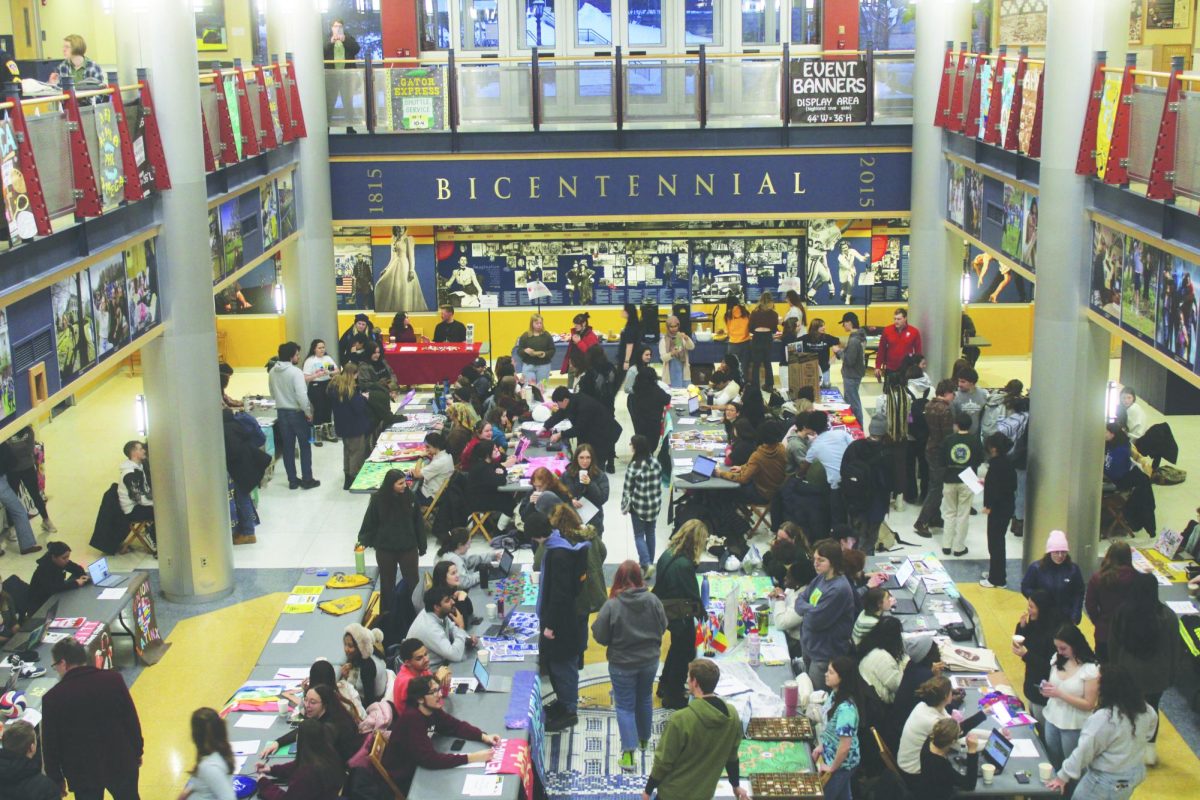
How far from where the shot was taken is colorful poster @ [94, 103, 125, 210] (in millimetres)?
11469

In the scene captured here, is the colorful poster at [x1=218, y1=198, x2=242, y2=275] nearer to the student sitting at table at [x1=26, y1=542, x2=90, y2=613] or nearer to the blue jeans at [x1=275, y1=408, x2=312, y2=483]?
the blue jeans at [x1=275, y1=408, x2=312, y2=483]

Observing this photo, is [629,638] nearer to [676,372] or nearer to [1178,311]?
[1178,311]

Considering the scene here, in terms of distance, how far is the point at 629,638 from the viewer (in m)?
10.1

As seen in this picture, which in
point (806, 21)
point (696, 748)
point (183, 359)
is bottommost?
point (696, 748)

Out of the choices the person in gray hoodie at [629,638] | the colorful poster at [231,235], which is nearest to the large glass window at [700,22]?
the colorful poster at [231,235]

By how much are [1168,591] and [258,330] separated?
50.9 feet

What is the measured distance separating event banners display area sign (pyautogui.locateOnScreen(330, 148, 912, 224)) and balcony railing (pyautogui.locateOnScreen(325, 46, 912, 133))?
480 mm

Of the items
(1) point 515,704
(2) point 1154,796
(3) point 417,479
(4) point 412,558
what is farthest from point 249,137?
(2) point 1154,796

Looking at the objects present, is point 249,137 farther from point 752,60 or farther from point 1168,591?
point 1168,591

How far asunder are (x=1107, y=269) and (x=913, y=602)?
3460 mm

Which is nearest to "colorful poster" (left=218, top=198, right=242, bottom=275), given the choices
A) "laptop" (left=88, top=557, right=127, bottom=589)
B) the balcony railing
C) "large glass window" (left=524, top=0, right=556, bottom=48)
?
A: the balcony railing

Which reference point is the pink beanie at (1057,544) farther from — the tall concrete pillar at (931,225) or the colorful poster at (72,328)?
the tall concrete pillar at (931,225)

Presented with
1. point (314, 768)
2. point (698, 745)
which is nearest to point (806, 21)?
point (698, 745)

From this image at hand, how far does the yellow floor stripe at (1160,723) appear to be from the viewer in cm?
1022
